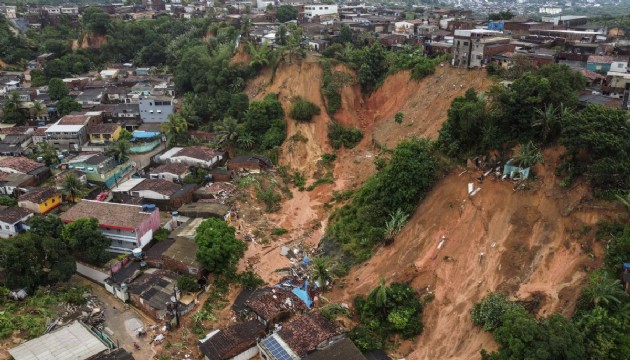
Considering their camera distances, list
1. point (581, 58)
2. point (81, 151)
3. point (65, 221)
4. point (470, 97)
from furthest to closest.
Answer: point (81, 151), point (581, 58), point (470, 97), point (65, 221)

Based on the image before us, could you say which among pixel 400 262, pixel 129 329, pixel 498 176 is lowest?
pixel 129 329

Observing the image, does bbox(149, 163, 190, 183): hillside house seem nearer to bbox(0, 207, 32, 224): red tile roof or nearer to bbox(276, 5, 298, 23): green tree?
bbox(0, 207, 32, 224): red tile roof

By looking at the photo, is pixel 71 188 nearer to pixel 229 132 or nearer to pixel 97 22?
pixel 229 132

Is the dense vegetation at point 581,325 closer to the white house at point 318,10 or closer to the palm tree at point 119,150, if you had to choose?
the palm tree at point 119,150

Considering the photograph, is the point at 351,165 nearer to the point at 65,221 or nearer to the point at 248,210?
the point at 248,210

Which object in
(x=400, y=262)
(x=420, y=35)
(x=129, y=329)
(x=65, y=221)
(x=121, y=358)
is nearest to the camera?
(x=121, y=358)

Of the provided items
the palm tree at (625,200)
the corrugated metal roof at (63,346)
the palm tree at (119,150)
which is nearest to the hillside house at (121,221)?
the corrugated metal roof at (63,346)

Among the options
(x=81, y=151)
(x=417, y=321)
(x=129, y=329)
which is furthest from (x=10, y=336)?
(x=81, y=151)
